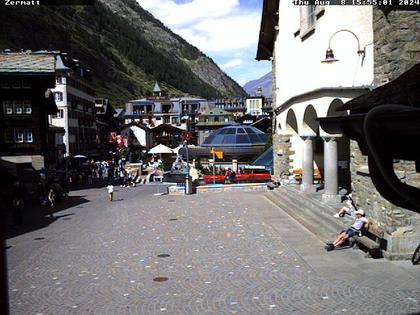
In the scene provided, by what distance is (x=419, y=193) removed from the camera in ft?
10.5

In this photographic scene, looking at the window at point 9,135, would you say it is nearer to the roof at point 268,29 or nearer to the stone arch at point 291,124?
the roof at point 268,29

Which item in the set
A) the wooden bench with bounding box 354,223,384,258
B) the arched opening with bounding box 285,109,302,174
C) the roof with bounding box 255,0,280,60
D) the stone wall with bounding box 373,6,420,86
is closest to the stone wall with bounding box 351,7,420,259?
the stone wall with bounding box 373,6,420,86

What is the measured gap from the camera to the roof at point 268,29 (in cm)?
2823

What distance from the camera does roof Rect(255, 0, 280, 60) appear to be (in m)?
28.2

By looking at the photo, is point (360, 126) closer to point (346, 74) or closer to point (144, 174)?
point (346, 74)

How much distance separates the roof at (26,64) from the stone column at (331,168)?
25343 mm

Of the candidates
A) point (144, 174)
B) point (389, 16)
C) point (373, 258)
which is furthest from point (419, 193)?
point (144, 174)

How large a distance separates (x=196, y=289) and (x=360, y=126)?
679 centimetres

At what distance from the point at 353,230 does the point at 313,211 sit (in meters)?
5.06

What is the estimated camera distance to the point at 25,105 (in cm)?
3703

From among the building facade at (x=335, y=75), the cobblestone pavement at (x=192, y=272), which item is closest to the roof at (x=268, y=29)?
the building facade at (x=335, y=75)

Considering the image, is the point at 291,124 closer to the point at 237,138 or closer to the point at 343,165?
the point at 343,165

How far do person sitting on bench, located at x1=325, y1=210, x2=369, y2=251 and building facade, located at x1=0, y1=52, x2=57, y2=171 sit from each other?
2892 cm

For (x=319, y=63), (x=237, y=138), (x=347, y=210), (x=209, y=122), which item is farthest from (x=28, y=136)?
(x=209, y=122)
